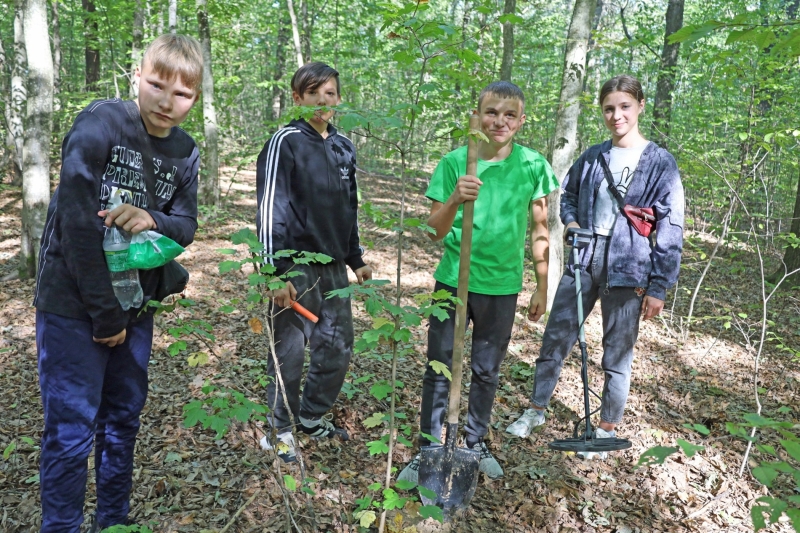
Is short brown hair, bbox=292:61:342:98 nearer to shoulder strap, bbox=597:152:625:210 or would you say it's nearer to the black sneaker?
shoulder strap, bbox=597:152:625:210

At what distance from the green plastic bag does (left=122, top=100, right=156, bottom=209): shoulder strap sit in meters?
0.22

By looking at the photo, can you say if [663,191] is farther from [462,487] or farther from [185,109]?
[185,109]

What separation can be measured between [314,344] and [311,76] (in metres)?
1.61

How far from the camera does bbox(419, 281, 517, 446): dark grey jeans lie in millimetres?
2967

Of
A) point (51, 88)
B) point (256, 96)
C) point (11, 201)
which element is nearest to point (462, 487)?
point (51, 88)

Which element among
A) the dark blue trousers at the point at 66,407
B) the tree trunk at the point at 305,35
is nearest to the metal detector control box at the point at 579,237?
the dark blue trousers at the point at 66,407

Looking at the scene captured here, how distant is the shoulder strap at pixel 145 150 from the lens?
207 centimetres

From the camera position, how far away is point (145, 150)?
2.13 metres

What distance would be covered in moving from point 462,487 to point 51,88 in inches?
207

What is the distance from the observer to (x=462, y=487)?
8.84 ft

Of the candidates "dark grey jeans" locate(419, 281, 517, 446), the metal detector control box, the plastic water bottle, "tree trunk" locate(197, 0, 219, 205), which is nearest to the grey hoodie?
the metal detector control box

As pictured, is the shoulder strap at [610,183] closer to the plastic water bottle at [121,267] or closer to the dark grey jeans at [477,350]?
the dark grey jeans at [477,350]

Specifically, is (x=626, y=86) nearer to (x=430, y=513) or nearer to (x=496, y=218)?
(x=496, y=218)

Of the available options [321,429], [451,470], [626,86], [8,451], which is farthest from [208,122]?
[451,470]
